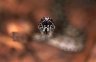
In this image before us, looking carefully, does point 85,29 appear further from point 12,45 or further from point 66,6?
point 12,45

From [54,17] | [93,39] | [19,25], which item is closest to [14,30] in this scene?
[19,25]

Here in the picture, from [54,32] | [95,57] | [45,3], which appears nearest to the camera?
[95,57]

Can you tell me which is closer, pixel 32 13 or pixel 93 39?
pixel 93 39

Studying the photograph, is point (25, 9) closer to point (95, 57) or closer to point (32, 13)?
point (32, 13)

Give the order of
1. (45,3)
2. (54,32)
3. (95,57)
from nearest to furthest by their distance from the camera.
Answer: (95,57), (54,32), (45,3)

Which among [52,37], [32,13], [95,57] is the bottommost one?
[95,57]

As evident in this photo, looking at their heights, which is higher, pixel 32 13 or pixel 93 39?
pixel 32 13
